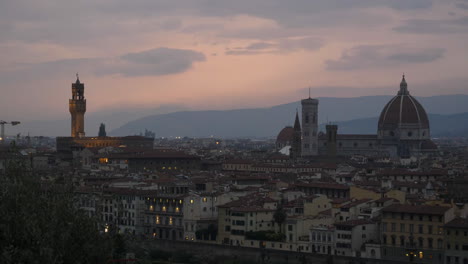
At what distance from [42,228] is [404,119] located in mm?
125692

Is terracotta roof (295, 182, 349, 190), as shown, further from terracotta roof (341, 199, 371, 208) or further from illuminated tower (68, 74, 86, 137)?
illuminated tower (68, 74, 86, 137)

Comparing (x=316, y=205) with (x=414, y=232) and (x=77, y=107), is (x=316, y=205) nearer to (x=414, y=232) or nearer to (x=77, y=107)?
(x=414, y=232)

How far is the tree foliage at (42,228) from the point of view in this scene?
1936 centimetres

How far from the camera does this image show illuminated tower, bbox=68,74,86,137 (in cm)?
13475

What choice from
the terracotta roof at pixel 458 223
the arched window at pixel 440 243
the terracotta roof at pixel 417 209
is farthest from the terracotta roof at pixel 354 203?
the terracotta roof at pixel 458 223

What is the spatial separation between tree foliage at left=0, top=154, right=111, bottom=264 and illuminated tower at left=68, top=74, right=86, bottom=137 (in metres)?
114

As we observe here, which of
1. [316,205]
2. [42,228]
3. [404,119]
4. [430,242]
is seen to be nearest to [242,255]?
[316,205]

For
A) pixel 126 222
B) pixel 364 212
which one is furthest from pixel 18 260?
pixel 126 222

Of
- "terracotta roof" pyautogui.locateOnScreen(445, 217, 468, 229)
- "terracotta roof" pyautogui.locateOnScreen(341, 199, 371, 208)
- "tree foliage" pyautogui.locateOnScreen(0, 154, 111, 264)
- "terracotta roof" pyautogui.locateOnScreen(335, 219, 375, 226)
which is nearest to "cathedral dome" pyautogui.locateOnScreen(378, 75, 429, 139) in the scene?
"terracotta roof" pyautogui.locateOnScreen(341, 199, 371, 208)

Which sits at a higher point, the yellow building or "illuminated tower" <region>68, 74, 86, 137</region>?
"illuminated tower" <region>68, 74, 86, 137</region>

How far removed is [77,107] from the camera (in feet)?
443

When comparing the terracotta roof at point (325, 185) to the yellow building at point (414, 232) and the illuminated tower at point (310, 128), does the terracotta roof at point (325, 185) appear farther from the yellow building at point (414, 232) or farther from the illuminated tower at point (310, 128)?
the illuminated tower at point (310, 128)

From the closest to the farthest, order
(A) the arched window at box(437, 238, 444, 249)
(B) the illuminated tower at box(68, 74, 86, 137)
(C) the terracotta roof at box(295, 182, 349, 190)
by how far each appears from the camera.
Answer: (A) the arched window at box(437, 238, 444, 249) < (C) the terracotta roof at box(295, 182, 349, 190) < (B) the illuminated tower at box(68, 74, 86, 137)

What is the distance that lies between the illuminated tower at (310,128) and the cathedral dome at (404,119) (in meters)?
10.9
